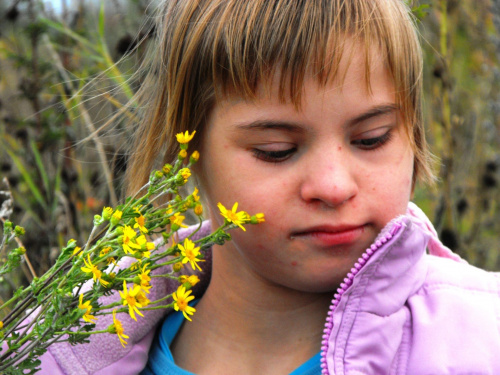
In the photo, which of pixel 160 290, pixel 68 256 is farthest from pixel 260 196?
pixel 160 290

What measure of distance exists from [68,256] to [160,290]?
74 centimetres

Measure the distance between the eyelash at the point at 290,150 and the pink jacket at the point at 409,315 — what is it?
0.17 meters

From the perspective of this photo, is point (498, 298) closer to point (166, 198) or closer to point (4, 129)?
Result: point (166, 198)

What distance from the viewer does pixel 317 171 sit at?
1.41 meters

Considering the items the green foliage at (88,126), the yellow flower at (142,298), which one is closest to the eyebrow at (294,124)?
the yellow flower at (142,298)

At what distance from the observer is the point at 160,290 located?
193 cm

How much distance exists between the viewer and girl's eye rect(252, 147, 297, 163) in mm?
1468

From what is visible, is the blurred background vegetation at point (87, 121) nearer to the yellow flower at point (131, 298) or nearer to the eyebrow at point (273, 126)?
the eyebrow at point (273, 126)

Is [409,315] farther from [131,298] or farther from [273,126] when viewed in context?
[131,298]

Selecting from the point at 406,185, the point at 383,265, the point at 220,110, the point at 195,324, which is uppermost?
the point at 220,110

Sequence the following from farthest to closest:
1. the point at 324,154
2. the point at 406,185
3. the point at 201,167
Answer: the point at 201,167
the point at 406,185
the point at 324,154

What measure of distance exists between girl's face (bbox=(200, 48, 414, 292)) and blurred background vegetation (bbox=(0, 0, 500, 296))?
845mm

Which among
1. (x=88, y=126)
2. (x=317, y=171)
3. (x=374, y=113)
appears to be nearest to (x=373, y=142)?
(x=374, y=113)

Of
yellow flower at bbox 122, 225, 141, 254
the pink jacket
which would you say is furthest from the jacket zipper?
yellow flower at bbox 122, 225, 141, 254
